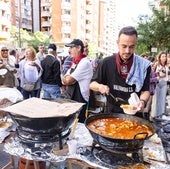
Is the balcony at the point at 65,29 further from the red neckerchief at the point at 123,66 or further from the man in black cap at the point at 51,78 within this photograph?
the red neckerchief at the point at 123,66

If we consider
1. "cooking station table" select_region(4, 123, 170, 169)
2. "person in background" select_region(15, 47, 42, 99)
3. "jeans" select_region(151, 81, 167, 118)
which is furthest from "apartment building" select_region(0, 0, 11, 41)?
"cooking station table" select_region(4, 123, 170, 169)

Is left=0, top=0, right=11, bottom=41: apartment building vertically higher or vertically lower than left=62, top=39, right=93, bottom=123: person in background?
higher

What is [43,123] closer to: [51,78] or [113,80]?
[113,80]

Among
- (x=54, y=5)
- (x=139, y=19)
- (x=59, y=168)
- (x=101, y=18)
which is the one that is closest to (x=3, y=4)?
(x=54, y=5)

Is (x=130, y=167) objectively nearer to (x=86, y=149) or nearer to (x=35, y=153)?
(x=86, y=149)

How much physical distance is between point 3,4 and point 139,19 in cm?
2578

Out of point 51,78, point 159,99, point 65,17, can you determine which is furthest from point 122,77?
point 65,17

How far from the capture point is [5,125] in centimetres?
261

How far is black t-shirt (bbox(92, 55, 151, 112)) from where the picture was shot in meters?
2.54

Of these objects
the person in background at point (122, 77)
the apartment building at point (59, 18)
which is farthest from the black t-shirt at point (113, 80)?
the apartment building at point (59, 18)

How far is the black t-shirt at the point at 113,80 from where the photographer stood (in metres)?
2.54

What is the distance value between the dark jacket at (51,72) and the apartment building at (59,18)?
36.2m

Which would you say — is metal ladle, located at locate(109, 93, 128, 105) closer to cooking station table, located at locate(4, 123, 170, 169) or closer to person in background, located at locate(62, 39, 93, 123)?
cooking station table, located at locate(4, 123, 170, 169)

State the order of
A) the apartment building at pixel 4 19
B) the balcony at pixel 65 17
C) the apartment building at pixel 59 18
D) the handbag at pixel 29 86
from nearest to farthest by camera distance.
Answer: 1. the handbag at pixel 29 86
2. the apartment building at pixel 4 19
3. the balcony at pixel 65 17
4. the apartment building at pixel 59 18
